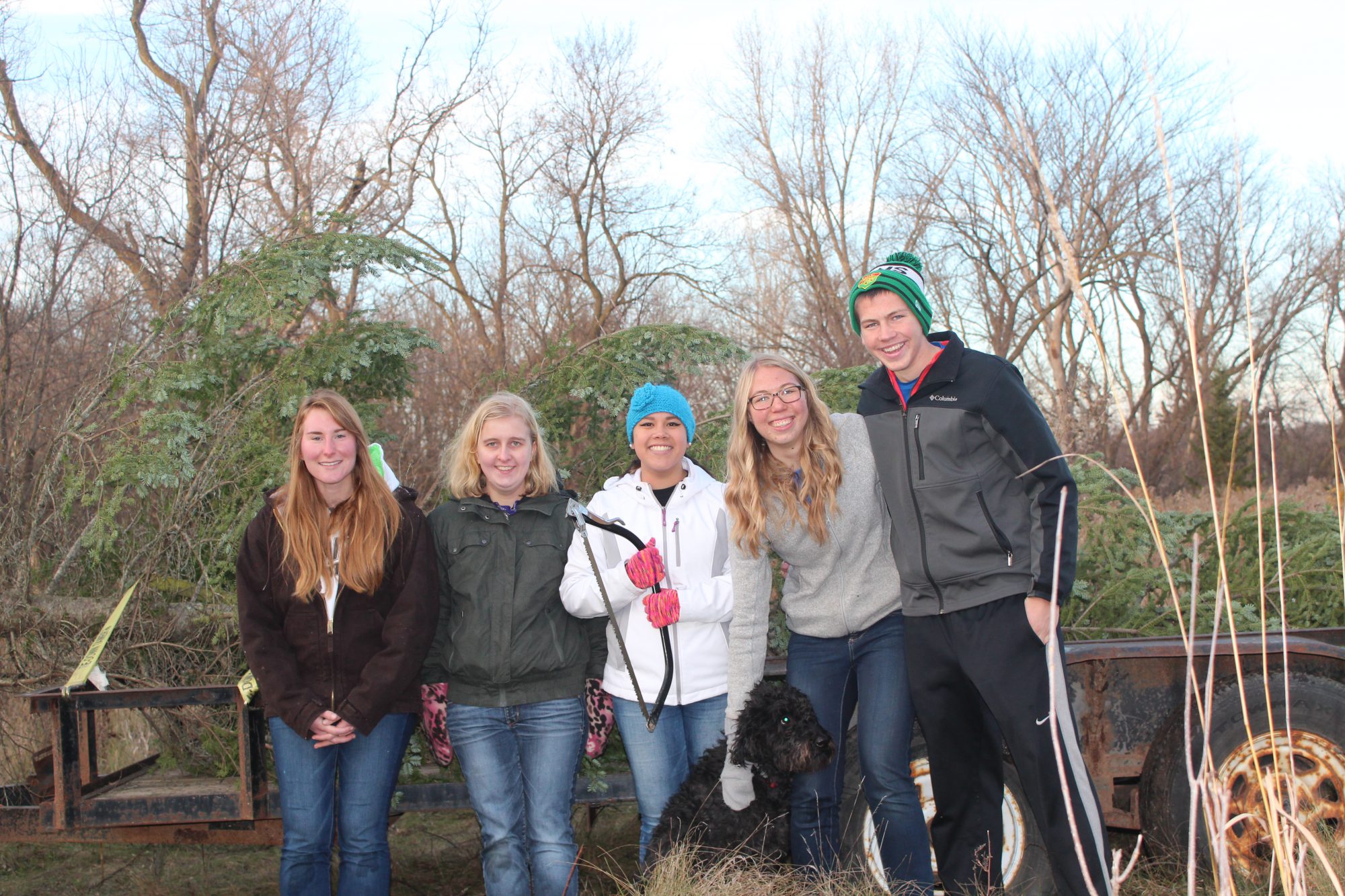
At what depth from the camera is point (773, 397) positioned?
3.44 meters

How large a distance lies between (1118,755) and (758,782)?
5.26ft

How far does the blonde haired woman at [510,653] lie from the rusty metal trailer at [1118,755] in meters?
0.66

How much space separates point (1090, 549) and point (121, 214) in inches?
363

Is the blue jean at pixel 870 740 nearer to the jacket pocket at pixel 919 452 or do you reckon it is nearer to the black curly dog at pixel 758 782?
the black curly dog at pixel 758 782

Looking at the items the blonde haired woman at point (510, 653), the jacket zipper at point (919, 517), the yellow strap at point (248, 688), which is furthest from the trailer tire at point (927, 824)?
the yellow strap at point (248, 688)

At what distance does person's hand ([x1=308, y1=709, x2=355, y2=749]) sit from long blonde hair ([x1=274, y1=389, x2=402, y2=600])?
0.44 metres

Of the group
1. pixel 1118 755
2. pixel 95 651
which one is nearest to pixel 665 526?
pixel 1118 755

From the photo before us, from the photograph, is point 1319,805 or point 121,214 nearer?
point 1319,805

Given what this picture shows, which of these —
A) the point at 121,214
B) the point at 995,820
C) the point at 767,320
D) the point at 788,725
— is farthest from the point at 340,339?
the point at 767,320

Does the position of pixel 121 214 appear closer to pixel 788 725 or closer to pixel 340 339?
pixel 340 339

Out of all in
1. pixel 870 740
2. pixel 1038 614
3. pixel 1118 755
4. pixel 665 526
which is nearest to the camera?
pixel 1038 614

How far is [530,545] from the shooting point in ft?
12.4

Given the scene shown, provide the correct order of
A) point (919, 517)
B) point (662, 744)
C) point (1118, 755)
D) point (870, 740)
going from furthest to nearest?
1. point (1118, 755)
2. point (662, 744)
3. point (870, 740)
4. point (919, 517)

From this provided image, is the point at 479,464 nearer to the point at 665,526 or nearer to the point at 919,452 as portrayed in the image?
the point at 665,526
